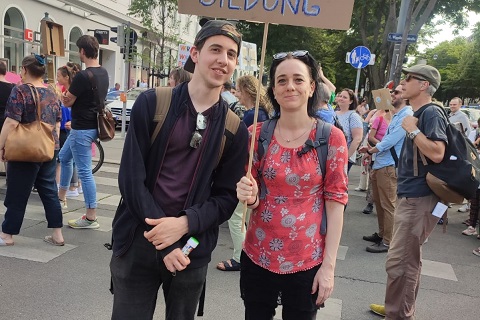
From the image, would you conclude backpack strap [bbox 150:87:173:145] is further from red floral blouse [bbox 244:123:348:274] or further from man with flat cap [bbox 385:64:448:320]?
man with flat cap [bbox 385:64:448:320]

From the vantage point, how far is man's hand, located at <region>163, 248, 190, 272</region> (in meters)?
1.83

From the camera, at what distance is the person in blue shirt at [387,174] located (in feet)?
16.5

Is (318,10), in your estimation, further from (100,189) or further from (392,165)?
(100,189)

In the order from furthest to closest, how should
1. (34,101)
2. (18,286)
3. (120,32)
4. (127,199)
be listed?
(120,32) < (34,101) < (18,286) < (127,199)

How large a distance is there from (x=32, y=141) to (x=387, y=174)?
159 inches

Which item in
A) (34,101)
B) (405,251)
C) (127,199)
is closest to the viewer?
(127,199)

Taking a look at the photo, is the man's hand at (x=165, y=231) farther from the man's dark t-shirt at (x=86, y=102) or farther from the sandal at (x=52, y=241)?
the man's dark t-shirt at (x=86, y=102)

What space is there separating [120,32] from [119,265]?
11819 mm

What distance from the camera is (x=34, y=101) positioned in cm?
409

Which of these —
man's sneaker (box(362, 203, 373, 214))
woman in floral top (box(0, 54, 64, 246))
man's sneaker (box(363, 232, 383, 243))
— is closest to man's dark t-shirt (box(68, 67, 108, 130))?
woman in floral top (box(0, 54, 64, 246))

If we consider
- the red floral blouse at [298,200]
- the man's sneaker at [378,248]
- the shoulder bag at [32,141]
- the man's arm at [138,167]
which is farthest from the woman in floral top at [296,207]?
the man's sneaker at [378,248]

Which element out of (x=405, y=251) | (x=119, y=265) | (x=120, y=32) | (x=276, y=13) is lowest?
(x=405, y=251)

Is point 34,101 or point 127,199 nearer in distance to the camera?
point 127,199

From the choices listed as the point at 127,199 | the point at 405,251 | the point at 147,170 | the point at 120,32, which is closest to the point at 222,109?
the point at 147,170
